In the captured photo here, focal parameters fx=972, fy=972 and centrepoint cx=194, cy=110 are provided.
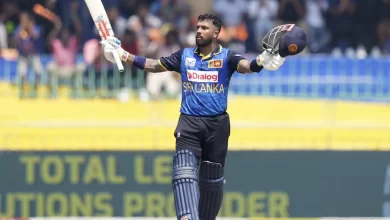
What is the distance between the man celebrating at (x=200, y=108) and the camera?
9.37 meters

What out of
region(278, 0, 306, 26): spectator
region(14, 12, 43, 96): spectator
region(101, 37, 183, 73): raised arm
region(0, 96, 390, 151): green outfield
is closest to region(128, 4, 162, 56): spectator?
region(14, 12, 43, 96): spectator

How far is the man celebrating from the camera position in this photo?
30.7 feet

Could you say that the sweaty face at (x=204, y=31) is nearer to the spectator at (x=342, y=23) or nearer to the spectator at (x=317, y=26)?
the spectator at (x=317, y=26)

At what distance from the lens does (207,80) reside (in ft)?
31.0

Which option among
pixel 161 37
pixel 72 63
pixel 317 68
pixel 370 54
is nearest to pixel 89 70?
pixel 72 63

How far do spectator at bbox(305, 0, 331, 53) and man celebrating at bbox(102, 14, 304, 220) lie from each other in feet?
35.5

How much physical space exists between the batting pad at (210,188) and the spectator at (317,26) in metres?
10.7

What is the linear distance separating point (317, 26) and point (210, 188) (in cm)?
1141

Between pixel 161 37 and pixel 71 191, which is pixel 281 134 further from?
pixel 161 37

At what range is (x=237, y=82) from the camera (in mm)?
18047

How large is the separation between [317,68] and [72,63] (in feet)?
15.4

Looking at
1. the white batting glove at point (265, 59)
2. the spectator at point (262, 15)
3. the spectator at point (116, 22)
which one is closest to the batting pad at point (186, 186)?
the white batting glove at point (265, 59)

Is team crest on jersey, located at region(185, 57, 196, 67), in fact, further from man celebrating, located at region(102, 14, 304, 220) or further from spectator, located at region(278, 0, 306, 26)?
spectator, located at region(278, 0, 306, 26)

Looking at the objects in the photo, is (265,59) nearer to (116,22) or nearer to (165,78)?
(165,78)
